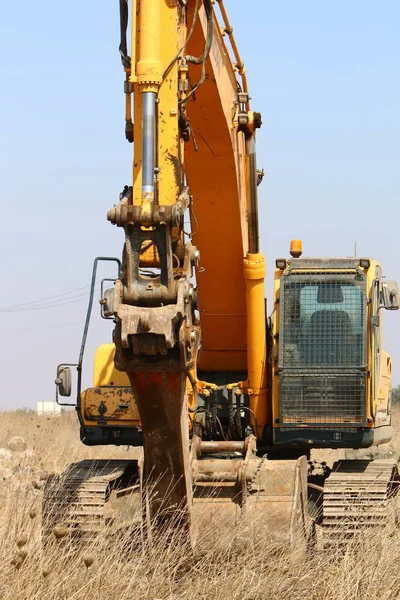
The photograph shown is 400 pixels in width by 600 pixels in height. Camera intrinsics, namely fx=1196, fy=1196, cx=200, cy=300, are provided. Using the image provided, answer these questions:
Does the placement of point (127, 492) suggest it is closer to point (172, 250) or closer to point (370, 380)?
point (370, 380)

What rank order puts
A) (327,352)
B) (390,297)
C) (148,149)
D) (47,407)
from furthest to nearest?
(47,407)
(390,297)
(327,352)
(148,149)

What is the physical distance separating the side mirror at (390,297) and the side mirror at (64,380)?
9.58ft

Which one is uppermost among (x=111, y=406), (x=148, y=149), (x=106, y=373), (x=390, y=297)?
(x=148, y=149)

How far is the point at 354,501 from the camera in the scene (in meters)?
9.88

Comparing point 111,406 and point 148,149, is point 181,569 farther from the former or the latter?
point 148,149

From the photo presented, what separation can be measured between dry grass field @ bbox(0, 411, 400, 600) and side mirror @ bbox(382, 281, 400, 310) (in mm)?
2191

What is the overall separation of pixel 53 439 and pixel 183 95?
1538cm

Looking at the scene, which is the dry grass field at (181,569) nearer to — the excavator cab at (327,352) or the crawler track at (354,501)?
the crawler track at (354,501)

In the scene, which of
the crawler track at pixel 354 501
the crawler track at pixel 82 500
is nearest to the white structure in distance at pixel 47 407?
the crawler track at pixel 82 500

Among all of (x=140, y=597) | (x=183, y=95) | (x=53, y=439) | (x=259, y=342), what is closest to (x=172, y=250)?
(x=183, y=95)

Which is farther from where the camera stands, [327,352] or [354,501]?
[327,352]

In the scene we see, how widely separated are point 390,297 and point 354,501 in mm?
1955

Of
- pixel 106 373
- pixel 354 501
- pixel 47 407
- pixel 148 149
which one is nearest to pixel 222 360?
pixel 106 373

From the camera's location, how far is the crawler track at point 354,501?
377 inches
